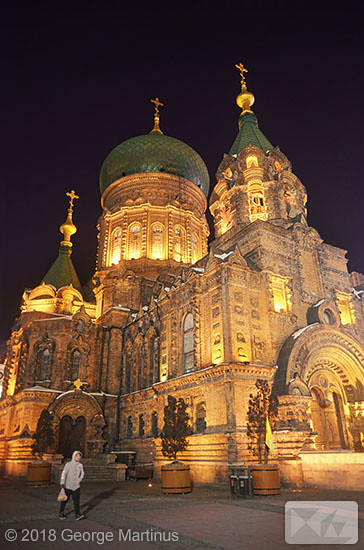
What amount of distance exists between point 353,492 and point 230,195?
21289 millimetres

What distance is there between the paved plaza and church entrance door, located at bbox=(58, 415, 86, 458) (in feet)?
44.6

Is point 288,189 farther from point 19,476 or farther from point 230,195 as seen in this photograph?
point 19,476

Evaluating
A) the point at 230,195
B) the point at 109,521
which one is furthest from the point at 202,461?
the point at 230,195

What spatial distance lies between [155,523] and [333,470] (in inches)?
409

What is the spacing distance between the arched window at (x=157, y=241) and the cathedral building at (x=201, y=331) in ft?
0.73

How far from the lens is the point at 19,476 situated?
27344mm

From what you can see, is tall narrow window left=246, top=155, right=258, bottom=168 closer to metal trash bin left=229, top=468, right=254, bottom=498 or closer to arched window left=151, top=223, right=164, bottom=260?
arched window left=151, top=223, right=164, bottom=260

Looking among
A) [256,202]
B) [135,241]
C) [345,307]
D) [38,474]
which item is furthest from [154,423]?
[135,241]

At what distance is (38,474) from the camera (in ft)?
67.7

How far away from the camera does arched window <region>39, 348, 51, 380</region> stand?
104ft

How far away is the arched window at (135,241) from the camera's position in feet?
131

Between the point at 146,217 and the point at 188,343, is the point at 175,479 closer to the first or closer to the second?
the point at 188,343

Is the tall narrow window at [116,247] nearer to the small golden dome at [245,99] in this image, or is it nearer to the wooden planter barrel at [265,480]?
the small golden dome at [245,99]

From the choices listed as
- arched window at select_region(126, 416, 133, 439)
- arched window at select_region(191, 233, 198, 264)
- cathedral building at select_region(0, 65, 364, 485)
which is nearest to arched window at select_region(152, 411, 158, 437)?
cathedral building at select_region(0, 65, 364, 485)
